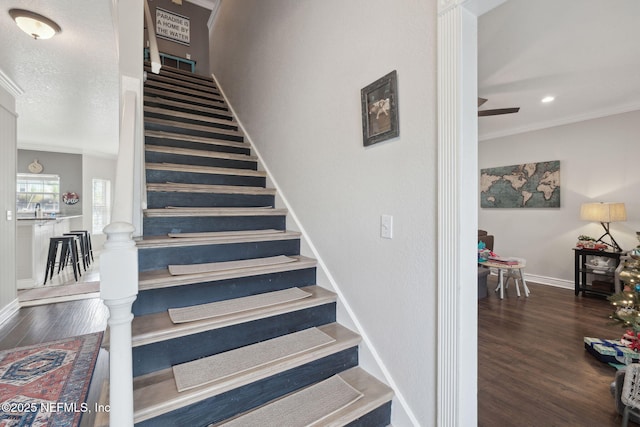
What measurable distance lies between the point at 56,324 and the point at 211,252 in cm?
269

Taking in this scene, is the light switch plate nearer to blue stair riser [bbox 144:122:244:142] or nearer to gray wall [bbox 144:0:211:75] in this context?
blue stair riser [bbox 144:122:244:142]

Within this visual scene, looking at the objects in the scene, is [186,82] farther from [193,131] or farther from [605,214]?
[605,214]

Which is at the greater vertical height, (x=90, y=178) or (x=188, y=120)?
(x=188, y=120)

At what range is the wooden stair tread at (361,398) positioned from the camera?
1.22 meters

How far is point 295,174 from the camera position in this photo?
2.29 m

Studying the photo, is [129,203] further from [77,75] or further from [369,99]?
[77,75]

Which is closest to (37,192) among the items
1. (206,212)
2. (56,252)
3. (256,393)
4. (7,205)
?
(56,252)

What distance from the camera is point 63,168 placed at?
6875mm

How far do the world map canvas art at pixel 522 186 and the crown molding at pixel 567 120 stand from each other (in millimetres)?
601

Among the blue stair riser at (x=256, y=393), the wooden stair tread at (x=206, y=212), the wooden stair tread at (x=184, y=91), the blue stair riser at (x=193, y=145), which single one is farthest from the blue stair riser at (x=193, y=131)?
the blue stair riser at (x=256, y=393)

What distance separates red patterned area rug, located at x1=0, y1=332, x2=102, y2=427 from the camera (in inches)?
68.3

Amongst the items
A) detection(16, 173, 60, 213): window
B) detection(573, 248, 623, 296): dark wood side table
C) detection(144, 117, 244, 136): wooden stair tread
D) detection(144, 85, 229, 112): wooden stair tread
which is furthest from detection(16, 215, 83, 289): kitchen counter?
detection(573, 248, 623, 296): dark wood side table

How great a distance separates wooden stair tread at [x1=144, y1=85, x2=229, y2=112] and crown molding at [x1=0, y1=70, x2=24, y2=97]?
1.46 meters

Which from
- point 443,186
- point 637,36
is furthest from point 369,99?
point 637,36
